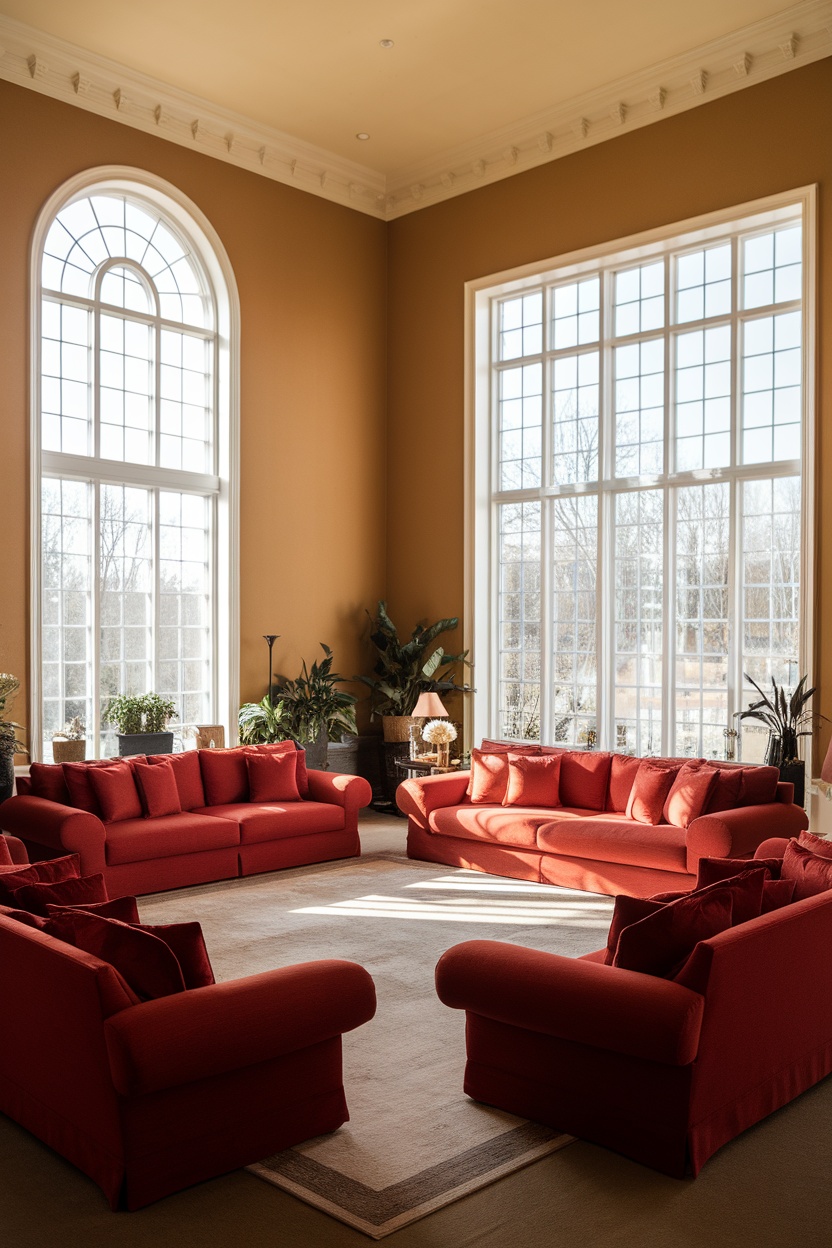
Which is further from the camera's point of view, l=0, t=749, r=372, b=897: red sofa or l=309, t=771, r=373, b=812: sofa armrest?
l=309, t=771, r=373, b=812: sofa armrest

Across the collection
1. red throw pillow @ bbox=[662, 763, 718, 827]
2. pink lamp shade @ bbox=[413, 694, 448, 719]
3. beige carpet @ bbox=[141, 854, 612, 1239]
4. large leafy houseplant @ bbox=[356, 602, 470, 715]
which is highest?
large leafy houseplant @ bbox=[356, 602, 470, 715]

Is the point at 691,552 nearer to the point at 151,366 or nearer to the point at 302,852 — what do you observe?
the point at 302,852

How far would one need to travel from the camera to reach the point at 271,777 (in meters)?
8.24

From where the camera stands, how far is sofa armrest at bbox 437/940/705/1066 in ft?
10.8

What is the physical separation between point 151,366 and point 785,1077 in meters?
7.88

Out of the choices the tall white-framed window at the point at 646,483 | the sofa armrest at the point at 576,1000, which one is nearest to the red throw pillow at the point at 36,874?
the sofa armrest at the point at 576,1000

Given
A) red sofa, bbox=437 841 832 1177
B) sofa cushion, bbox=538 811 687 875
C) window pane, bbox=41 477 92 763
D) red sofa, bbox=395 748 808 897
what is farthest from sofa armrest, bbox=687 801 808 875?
window pane, bbox=41 477 92 763

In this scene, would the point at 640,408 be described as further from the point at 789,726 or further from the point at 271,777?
the point at 271,777

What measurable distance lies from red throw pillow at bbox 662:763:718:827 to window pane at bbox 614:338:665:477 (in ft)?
11.0

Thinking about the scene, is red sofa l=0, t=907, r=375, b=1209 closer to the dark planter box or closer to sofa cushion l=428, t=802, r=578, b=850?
sofa cushion l=428, t=802, r=578, b=850

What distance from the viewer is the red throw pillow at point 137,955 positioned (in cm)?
337

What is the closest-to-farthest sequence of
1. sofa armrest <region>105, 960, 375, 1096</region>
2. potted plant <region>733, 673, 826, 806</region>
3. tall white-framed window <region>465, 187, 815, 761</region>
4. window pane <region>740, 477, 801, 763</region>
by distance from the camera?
sofa armrest <region>105, 960, 375, 1096</region>, potted plant <region>733, 673, 826, 806</region>, window pane <region>740, 477, 801, 763</region>, tall white-framed window <region>465, 187, 815, 761</region>

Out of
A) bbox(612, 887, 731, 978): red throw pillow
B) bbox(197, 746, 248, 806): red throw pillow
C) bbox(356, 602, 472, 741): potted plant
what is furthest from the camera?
bbox(356, 602, 472, 741): potted plant

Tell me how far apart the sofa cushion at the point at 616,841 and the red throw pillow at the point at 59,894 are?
3.82 m
